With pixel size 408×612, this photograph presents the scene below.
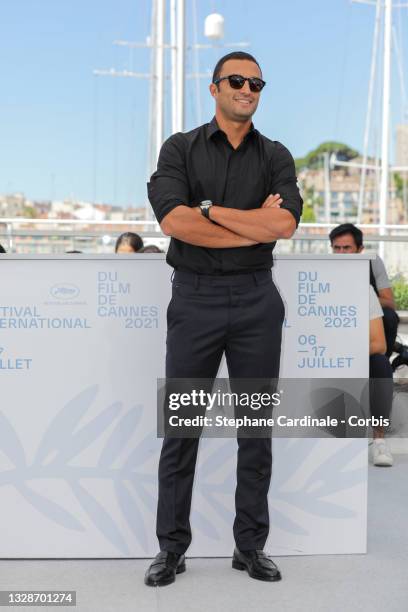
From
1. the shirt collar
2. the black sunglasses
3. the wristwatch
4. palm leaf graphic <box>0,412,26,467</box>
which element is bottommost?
palm leaf graphic <box>0,412,26,467</box>

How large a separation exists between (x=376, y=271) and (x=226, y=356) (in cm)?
305

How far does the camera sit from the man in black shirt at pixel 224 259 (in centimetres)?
365

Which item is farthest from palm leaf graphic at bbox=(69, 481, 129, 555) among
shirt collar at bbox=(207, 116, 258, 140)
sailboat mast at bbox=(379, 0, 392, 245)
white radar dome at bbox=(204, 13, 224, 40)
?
sailboat mast at bbox=(379, 0, 392, 245)

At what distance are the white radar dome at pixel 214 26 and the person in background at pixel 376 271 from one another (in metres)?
14.3

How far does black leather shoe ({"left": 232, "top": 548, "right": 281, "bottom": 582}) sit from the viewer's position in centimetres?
382

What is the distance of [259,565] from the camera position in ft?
12.6

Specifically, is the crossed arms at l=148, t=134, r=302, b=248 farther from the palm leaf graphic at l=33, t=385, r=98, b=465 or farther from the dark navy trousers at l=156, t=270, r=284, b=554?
the palm leaf graphic at l=33, t=385, r=98, b=465

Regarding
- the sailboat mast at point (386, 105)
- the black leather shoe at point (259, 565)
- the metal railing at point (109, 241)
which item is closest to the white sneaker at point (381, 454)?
the black leather shoe at point (259, 565)

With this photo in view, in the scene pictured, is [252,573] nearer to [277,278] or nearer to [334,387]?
[334,387]

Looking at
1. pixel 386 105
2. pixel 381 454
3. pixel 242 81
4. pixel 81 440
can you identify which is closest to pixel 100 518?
pixel 81 440

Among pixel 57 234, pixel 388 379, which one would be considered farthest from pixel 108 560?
pixel 57 234

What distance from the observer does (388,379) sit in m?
6.20

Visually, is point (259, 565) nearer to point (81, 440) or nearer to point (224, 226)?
point (81, 440)

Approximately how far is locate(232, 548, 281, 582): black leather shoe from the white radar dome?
1727 centimetres
